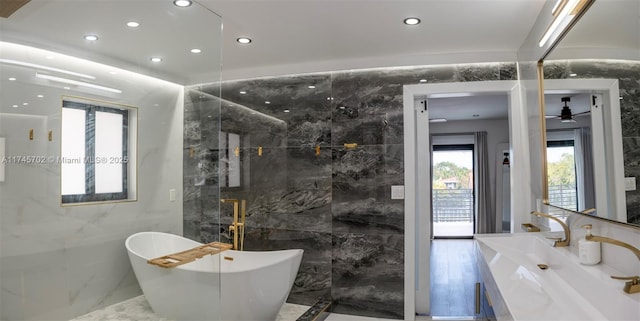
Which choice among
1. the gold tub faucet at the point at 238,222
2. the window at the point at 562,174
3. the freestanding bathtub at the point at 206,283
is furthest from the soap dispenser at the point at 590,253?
the gold tub faucet at the point at 238,222

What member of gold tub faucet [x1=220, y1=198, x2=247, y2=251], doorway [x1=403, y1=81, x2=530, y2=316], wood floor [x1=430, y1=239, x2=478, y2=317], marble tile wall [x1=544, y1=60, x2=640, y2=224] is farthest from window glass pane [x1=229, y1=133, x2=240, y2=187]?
marble tile wall [x1=544, y1=60, x2=640, y2=224]

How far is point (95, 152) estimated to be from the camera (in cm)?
187

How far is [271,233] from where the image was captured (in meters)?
4.02

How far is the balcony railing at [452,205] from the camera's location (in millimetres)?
8672

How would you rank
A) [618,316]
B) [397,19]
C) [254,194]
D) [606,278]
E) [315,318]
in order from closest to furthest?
[618,316] < [606,278] < [397,19] < [315,318] < [254,194]

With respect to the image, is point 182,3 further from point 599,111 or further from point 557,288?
point 557,288

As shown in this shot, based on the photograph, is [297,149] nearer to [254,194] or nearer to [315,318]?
[254,194]

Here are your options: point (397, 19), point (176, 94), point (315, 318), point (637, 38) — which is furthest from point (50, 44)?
point (315, 318)

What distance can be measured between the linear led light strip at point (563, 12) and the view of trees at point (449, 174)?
6.62 m

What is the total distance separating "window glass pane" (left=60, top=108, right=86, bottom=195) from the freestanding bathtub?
1.48ft

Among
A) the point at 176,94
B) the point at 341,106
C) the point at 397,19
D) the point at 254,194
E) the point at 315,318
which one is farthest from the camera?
the point at 254,194

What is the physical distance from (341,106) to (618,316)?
9.17ft

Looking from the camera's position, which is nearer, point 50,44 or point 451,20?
point 50,44

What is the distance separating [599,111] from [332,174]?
2409mm
